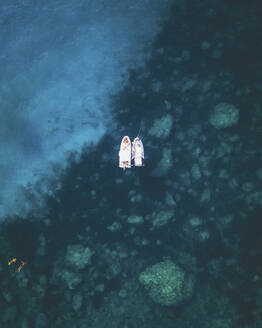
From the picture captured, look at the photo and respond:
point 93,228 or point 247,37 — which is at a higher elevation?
point 247,37

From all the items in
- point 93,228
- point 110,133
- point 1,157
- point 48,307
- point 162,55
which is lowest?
point 48,307

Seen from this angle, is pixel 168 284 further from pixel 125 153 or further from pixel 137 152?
pixel 125 153

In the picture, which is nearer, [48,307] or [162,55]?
[48,307]

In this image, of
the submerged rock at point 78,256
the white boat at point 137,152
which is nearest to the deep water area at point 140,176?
the submerged rock at point 78,256

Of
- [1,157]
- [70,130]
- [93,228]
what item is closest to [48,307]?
[93,228]

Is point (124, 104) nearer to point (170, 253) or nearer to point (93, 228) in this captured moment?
Result: point (93, 228)

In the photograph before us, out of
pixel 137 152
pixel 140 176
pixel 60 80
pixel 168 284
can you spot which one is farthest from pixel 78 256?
pixel 60 80
